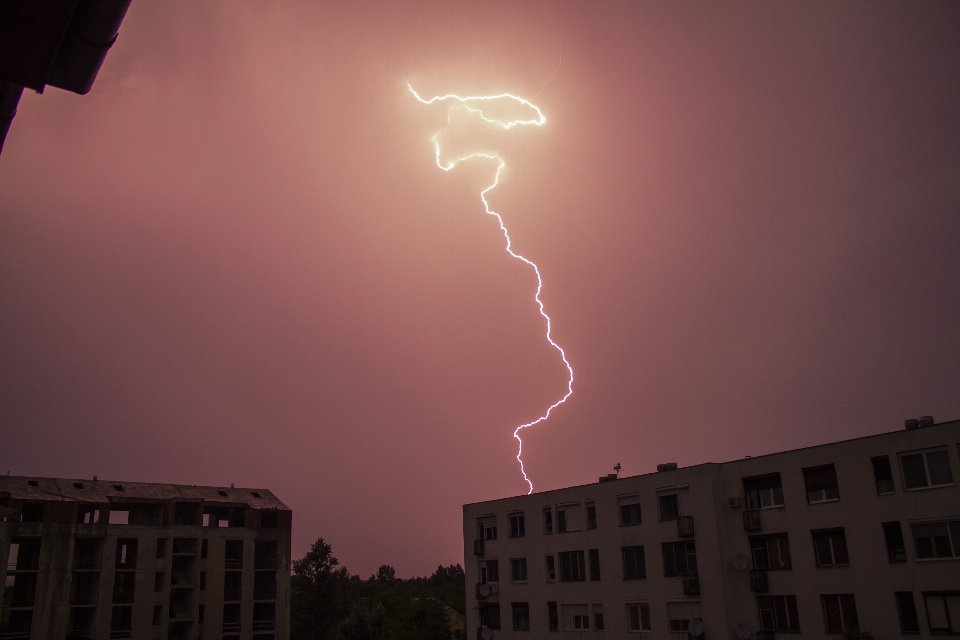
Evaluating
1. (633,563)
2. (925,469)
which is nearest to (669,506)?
(633,563)

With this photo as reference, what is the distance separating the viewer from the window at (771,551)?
27625 mm

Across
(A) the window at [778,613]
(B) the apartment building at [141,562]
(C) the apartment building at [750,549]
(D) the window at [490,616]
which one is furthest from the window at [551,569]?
→ (B) the apartment building at [141,562]

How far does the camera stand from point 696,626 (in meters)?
28.6

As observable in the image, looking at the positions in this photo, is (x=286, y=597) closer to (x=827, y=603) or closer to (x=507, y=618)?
(x=507, y=618)

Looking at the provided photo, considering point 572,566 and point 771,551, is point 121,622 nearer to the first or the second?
point 572,566

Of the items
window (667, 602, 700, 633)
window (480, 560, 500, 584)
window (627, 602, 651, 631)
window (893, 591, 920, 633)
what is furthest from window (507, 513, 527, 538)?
window (893, 591, 920, 633)

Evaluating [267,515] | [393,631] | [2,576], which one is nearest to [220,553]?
[267,515]

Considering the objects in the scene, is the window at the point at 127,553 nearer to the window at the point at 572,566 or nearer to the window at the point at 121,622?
the window at the point at 121,622

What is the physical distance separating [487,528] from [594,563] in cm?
809

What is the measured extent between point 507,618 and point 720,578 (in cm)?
Answer: 1287

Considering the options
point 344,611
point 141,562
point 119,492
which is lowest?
point 344,611

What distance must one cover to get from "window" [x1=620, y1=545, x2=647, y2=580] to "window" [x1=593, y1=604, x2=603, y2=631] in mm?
1973

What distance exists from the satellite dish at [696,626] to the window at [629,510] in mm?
4985

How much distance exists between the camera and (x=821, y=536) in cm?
2664
